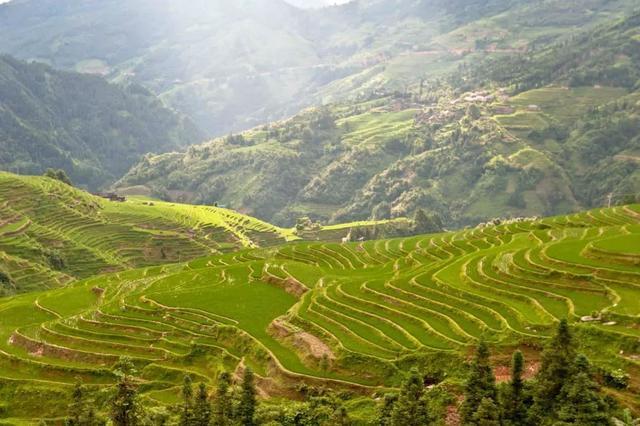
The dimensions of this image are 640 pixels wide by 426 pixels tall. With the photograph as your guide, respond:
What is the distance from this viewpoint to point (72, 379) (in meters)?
38.9

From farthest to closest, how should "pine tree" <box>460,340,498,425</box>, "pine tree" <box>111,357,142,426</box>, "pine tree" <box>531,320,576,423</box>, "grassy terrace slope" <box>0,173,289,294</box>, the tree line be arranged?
"grassy terrace slope" <box>0,173,289,294</box> < "pine tree" <box>111,357,142,426</box> < "pine tree" <box>460,340,498,425</box> < "pine tree" <box>531,320,576,423</box> < the tree line

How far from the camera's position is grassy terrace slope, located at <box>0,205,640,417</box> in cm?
3212

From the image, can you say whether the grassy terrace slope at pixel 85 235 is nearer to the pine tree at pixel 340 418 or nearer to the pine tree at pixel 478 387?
the pine tree at pixel 340 418

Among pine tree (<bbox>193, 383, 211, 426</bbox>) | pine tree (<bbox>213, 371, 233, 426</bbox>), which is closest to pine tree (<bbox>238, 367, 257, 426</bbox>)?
pine tree (<bbox>213, 371, 233, 426</bbox>)

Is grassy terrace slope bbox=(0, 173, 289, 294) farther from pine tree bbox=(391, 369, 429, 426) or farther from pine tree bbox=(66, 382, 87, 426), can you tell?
pine tree bbox=(391, 369, 429, 426)

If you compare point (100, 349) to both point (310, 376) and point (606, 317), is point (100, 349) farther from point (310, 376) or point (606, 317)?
point (606, 317)

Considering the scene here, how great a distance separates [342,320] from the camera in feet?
128

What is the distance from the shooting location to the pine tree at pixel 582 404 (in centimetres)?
2152

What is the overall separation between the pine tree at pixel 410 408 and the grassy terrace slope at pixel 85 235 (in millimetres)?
70425

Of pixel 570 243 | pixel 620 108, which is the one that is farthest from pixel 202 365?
pixel 620 108

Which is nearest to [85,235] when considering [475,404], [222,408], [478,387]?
[222,408]

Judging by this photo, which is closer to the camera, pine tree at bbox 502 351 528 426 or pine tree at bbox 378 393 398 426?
pine tree at bbox 502 351 528 426

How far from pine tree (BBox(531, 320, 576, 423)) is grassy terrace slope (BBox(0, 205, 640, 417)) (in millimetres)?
3282

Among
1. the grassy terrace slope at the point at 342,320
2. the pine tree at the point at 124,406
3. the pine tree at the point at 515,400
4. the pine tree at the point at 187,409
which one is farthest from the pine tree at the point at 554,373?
the pine tree at the point at 124,406
